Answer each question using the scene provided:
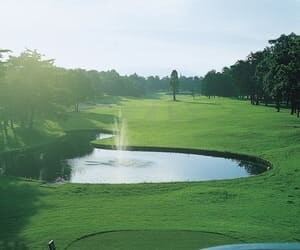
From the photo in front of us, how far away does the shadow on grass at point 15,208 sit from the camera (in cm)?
2199

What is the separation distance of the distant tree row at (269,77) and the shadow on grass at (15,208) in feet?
151

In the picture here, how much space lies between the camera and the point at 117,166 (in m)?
50.4

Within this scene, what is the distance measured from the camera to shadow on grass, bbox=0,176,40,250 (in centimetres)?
2199

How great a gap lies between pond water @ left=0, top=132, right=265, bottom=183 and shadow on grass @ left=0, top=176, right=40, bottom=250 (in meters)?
7.82

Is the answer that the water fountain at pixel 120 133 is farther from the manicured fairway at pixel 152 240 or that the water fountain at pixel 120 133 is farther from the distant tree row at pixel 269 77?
the manicured fairway at pixel 152 240

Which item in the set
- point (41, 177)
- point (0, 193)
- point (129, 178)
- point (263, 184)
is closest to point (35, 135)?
point (41, 177)

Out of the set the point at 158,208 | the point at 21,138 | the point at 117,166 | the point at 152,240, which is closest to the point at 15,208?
the point at 158,208

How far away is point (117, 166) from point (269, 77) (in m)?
56.4

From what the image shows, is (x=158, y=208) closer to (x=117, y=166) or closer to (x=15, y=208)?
(x=15, y=208)

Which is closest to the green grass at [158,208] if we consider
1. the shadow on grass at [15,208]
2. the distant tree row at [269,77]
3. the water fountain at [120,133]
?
the shadow on grass at [15,208]

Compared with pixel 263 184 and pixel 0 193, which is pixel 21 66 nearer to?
pixel 0 193

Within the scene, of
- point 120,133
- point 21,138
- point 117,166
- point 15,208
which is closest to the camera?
point 15,208

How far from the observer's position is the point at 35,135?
73.2 meters

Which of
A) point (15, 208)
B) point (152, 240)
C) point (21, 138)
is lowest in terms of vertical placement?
point (21, 138)
